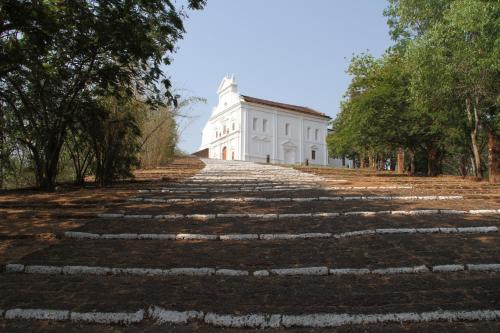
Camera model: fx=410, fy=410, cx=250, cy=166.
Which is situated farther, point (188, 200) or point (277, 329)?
point (188, 200)

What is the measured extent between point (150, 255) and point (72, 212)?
312cm

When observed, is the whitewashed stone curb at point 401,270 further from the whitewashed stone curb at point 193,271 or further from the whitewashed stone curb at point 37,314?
the whitewashed stone curb at point 37,314

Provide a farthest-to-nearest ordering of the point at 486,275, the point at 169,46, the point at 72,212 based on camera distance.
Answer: the point at 169,46, the point at 72,212, the point at 486,275

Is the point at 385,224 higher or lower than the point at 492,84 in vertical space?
lower

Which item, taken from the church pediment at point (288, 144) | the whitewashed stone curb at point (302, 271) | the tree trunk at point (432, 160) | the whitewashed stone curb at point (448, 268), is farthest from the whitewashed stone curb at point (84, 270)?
the church pediment at point (288, 144)

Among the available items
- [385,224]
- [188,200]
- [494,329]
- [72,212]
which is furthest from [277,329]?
[188,200]

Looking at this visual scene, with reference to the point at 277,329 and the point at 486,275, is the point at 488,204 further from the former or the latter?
the point at 277,329

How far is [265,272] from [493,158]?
12537mm

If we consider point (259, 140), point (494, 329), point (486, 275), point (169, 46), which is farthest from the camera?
point (259, 140)

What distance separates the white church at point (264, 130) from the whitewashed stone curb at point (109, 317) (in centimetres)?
4792

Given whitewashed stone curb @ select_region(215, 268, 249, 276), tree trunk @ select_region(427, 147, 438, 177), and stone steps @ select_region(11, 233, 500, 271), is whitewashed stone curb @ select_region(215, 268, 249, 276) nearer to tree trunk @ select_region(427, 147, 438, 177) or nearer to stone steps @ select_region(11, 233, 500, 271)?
stone steps @ select_region(11, 233, 500, 271)

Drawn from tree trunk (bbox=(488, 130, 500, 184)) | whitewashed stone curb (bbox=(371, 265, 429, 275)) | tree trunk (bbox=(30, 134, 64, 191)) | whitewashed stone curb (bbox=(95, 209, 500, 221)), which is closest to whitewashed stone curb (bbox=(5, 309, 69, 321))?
whitewashed stone curb (bbox=(371, 265, 429, 275))

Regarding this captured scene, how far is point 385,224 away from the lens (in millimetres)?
6582

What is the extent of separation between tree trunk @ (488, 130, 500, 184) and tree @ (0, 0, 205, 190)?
11.1 metres
